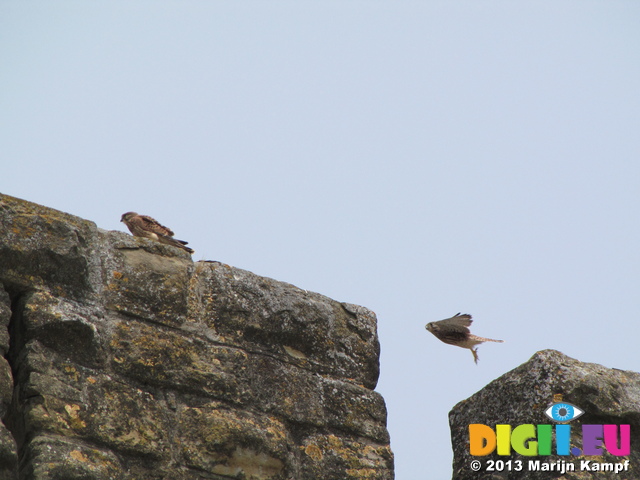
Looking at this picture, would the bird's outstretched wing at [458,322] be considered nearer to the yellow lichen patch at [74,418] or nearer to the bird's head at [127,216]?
the bird's head at [127,216]

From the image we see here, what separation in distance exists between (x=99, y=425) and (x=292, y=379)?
85 centimetres

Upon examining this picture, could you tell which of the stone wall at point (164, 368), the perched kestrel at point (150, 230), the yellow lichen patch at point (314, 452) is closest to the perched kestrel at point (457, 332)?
the stone wall at point (164, 368)

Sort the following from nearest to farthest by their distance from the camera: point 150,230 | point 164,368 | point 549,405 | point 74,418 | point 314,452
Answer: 1. point 74,418
2. point 164,368
3. point 314,452
4. point 549,405
5. point 150,230

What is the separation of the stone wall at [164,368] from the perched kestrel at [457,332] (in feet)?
1.49

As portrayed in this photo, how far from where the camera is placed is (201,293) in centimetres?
357

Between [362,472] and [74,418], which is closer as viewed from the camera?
[74,418]

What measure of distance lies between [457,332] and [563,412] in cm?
69

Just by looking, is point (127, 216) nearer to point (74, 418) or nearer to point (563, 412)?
point (74, 418)

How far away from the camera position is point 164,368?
333 cm

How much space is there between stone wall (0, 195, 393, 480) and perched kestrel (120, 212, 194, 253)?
0.25 meters

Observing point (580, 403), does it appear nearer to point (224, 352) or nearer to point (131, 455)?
point (224, 352)

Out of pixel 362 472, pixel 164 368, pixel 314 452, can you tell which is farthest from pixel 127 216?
pixel 362 472

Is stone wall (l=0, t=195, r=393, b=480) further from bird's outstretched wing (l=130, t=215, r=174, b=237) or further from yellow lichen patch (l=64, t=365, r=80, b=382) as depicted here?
bird's outstretched wing (l=130, t=215, r=174, b=237)

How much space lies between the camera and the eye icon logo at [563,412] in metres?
3.66
